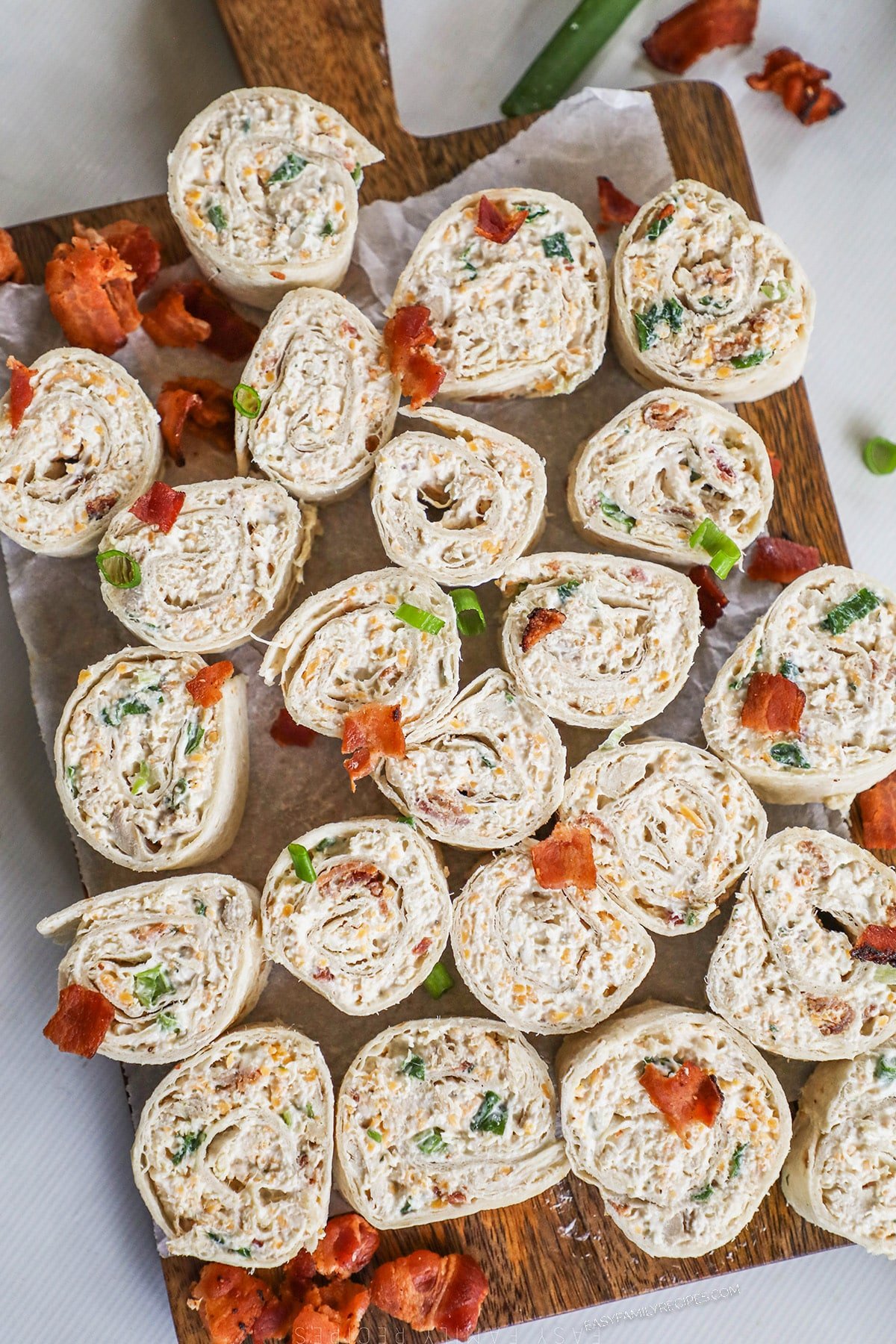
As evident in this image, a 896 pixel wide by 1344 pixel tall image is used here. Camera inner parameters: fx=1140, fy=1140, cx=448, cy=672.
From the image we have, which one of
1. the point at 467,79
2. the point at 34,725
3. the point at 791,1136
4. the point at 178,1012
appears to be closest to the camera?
the point at 178,1012

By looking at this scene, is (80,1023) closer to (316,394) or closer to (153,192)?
(316,394)

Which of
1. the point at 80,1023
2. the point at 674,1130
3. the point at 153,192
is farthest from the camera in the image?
the point at 153,192

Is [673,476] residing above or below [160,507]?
above

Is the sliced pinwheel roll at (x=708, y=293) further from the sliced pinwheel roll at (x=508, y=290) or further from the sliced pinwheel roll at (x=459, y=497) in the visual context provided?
the sliced pinwheel roll at (x=459, y=497)

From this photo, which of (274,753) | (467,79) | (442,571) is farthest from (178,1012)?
(467,79)

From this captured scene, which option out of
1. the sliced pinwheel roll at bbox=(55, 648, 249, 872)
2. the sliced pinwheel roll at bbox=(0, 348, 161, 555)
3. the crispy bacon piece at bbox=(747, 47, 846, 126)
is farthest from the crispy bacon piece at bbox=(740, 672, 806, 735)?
the crispy bacon piece at bbox=(747, 47, 846, 126)

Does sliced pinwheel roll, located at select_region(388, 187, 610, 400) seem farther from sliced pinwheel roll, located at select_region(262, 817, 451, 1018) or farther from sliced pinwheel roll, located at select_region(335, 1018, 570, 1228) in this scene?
sliced pinwheel roll, located at select_region(335, 1018, 570, 1228)

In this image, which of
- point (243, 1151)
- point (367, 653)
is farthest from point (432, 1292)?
point (367, 653)

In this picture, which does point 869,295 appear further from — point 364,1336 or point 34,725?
point 364,1336
